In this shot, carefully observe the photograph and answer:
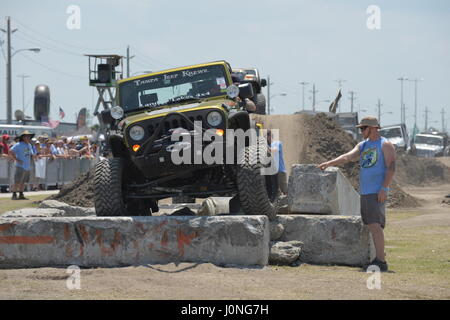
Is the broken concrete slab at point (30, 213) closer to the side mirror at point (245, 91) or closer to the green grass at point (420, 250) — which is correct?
the side mirror at point (245, 91)

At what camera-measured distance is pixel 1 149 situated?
916 inches

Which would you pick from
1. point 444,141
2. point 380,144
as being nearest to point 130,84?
point 380,144

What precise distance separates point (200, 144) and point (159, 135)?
61 cm

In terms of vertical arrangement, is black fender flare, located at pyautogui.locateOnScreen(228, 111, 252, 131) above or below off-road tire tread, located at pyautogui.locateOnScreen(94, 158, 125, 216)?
above

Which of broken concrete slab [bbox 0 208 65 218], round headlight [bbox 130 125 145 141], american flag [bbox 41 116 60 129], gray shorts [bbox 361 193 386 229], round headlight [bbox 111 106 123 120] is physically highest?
american flag [bbox 41 116 60 129]

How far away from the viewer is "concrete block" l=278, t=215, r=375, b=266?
9188 millimetres

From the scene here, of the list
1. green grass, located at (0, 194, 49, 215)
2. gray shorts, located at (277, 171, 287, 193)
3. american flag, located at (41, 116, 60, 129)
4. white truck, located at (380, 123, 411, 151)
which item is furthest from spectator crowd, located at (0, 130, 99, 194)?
white truck, located at (380, 123, 411, 151)

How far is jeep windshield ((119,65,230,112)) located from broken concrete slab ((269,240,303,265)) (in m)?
2.31

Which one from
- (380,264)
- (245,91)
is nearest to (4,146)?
(245,91)

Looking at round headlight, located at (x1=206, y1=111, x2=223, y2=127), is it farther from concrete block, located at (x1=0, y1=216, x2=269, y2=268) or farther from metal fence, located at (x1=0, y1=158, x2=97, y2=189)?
metal fence, located at (x1=0, y1=158, x2=97, y2=189)

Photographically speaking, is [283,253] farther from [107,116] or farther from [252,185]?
[107,116]

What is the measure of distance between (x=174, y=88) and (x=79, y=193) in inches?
396

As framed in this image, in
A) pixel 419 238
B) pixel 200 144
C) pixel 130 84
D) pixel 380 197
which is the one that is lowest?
pixel 419 238
